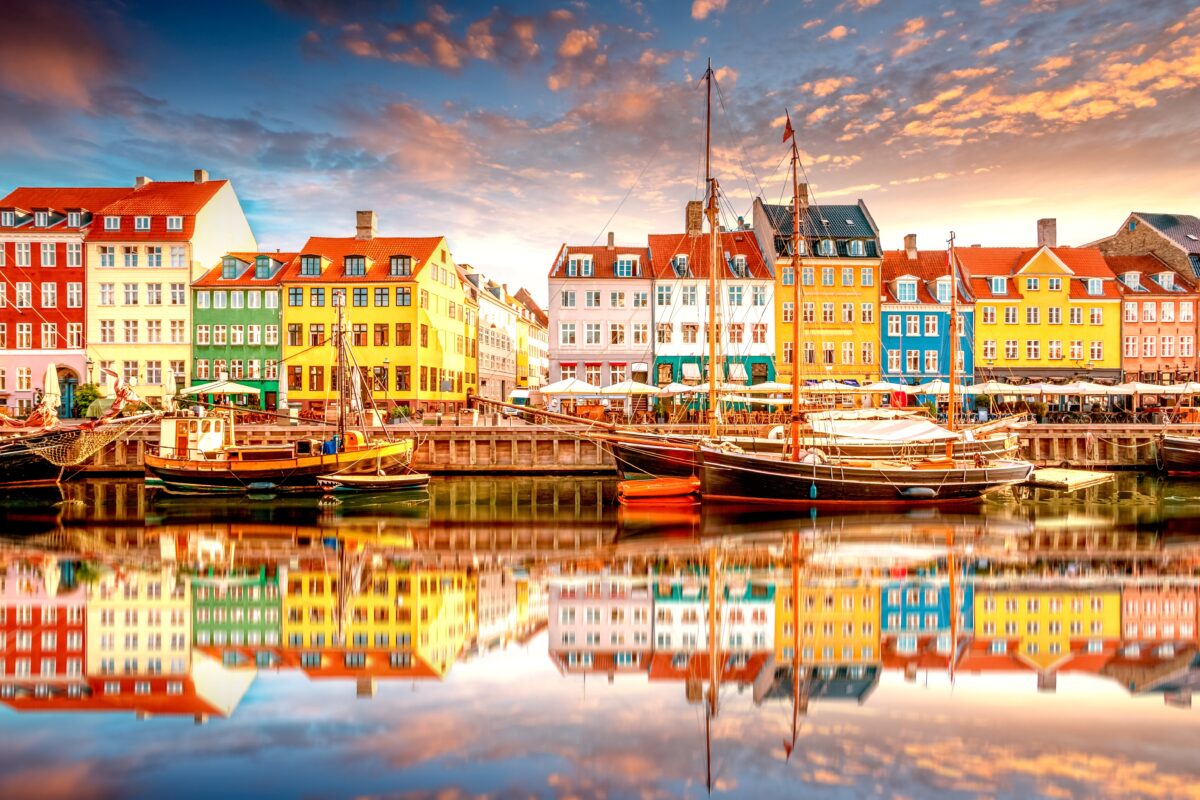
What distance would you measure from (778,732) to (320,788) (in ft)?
16.7

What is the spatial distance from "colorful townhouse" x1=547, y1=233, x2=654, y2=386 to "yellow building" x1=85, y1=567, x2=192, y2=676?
40329 millimetres

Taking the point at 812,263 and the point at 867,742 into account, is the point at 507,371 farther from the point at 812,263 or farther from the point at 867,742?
the point at 867,742

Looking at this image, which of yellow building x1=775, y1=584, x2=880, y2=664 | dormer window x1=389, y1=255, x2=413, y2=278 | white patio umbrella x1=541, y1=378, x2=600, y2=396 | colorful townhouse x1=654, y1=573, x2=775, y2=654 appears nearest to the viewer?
yellow building x1=775, y1=584, x2=880, y2=664

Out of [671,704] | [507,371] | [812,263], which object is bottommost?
[671,704]

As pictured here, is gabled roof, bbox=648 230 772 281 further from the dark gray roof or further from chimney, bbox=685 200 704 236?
the dark gray roof

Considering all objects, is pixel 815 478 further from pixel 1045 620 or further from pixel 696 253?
pixel 696 253

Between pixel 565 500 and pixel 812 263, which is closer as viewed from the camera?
pixel 565 500

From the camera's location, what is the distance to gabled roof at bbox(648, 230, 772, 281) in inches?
2250

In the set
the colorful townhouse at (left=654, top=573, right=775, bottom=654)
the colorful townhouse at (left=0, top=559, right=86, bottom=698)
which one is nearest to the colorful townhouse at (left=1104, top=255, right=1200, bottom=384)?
the colorful townhouse at (left=654, top=573, right=775, bottom=654)

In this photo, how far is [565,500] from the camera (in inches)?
1280

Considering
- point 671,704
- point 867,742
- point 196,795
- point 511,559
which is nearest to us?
point 196,795

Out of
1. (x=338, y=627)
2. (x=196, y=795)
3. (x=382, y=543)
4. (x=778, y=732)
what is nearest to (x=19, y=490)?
(x=382, y=543)

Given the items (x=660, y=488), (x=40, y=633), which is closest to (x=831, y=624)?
(x=40, y=633)

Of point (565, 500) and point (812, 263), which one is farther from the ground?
point (812, 263)
